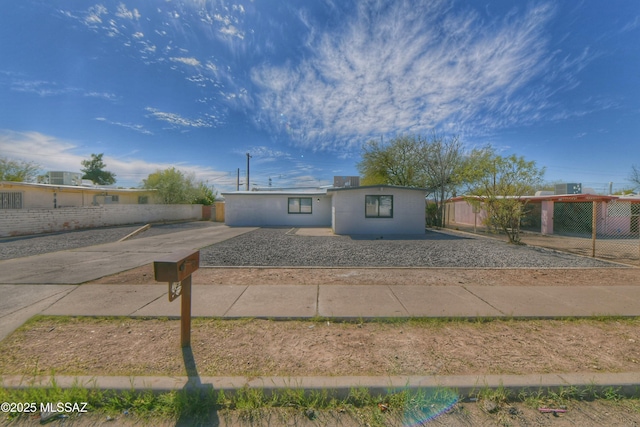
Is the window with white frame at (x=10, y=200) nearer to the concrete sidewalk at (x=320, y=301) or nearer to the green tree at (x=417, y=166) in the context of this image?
the concrete sidewalk at (x=320, y=301)

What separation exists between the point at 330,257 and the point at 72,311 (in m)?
5.57

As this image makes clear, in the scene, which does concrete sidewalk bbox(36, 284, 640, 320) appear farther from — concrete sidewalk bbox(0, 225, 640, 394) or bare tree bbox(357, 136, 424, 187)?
bare tree bbox(357, 136, 424, 187)

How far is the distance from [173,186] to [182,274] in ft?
79.5

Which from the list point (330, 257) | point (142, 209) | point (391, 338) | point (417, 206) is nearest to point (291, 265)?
point (330, 257)

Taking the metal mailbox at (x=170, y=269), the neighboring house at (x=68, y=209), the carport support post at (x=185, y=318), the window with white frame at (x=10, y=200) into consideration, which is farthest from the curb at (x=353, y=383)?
the window with white frame at (x=10, y=200)

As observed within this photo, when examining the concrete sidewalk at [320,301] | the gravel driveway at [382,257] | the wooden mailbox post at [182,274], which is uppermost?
the wooden mailbox post at [182,274]

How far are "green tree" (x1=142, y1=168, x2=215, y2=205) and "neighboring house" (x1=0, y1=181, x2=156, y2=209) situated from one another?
136 centimetres

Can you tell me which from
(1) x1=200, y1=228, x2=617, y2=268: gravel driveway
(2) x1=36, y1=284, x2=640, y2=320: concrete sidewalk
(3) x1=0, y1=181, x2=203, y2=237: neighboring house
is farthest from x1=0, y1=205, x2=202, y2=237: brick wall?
(2) x1=36, y1=284, x2=640, y2=320: concrete sidewalk

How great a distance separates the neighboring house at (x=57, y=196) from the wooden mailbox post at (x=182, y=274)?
19203mm

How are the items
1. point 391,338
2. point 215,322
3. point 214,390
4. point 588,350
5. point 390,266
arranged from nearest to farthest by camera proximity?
point 214,390 < point 588,350 < point 391,338 < point 215,322 < point 390,266

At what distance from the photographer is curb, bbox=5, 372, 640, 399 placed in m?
2.15

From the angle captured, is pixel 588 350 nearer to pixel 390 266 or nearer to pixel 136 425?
pixel 390 266

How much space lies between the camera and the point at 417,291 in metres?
4.46

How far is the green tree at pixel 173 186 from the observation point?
2295 centimetres
